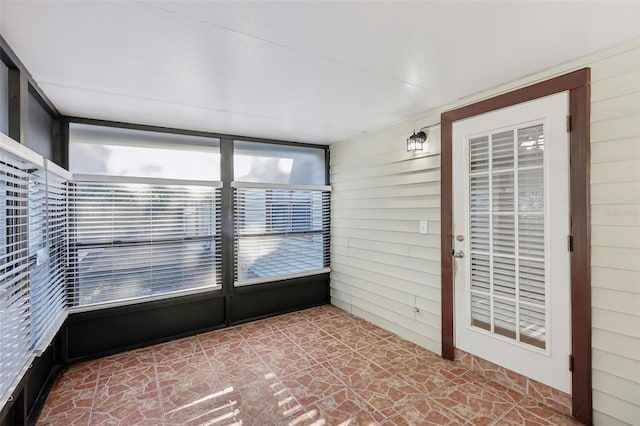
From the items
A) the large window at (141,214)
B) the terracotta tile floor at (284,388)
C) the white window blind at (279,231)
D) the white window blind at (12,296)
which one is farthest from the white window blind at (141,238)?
the white window blind at (12,296)

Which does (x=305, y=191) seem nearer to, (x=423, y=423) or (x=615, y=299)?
(x=423, y=423)

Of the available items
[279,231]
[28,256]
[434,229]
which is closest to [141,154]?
[28,256]

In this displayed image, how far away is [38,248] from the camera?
225 cm

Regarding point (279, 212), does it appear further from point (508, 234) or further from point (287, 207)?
point (508, 234)

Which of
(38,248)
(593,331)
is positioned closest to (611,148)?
(593,331)

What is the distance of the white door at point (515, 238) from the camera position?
2141mm

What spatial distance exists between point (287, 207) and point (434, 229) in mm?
1984

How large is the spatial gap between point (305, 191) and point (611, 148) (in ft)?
10.4

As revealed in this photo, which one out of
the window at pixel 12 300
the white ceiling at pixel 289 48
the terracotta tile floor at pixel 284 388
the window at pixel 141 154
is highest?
the white ceiling at pixel 289 48

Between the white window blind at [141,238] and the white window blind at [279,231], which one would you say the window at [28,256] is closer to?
the white window blind at [141,238]

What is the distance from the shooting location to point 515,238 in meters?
2.38

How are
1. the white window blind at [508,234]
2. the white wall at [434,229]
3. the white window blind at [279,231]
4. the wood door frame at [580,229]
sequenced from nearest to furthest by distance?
the white wall at [434,229] → the wood door frame at [580,229] → the white window blind at [508,234] → the white window blind at [279,231]

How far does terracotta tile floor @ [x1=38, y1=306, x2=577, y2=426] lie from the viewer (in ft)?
7.01

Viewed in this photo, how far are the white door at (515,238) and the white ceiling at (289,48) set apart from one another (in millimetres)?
444
